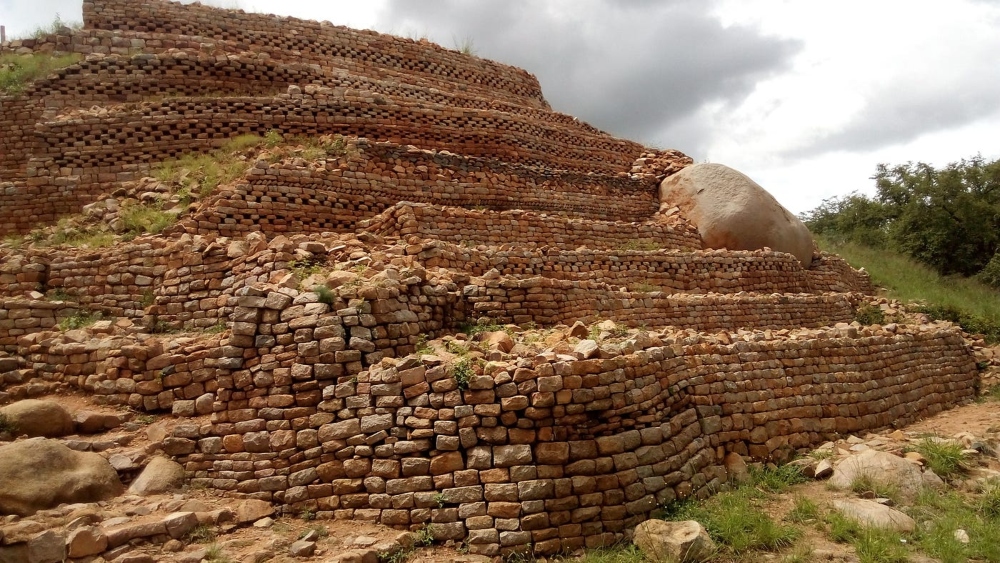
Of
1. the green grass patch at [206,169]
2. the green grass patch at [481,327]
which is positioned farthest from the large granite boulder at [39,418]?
the green grass patch at [206,169]

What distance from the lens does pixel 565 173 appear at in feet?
44.2

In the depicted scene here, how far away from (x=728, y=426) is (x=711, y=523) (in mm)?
1640

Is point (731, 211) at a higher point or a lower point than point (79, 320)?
higher

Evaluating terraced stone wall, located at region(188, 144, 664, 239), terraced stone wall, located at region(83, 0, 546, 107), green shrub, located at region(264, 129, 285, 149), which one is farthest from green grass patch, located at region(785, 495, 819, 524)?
terraced stone wall, located at region(83, 0, 546, 107)

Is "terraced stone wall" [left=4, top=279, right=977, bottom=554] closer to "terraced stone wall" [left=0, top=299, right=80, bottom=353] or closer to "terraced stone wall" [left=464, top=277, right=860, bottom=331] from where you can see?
"terraced stone wall" [left=0, top=299, right=80, bottom=353]

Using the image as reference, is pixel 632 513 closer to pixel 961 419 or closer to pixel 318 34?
pixel 961 419

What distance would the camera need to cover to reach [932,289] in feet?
56.9

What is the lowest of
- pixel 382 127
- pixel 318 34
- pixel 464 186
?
pixel 464 186

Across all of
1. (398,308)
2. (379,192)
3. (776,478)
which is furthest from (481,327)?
(379,192)

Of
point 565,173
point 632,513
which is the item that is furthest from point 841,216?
point 632,513

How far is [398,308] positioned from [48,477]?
3224mm

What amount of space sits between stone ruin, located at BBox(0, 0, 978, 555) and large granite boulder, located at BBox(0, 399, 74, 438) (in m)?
0.53

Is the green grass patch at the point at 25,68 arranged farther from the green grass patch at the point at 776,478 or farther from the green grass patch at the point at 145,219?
the green grass patch at the point at 776,478

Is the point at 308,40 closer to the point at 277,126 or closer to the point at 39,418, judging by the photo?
the point at 277,126
